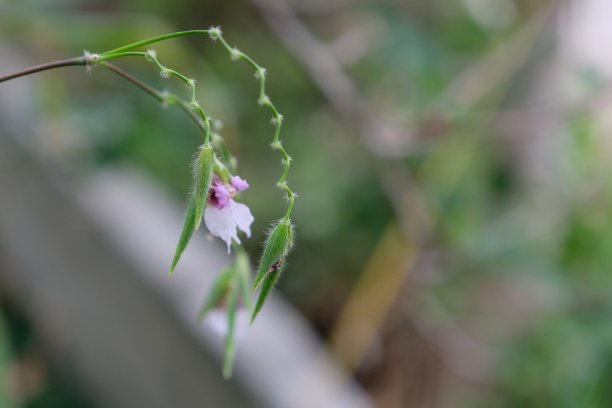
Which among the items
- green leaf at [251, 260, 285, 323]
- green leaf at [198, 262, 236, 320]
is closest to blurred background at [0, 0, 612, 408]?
green leaf at [198, 262, 236, 320]

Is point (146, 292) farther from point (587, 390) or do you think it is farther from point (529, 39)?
point (529, 39)

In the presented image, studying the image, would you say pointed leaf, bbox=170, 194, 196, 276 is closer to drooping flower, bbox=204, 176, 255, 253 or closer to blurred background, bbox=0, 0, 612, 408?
drooping flower, bbox=204, 176, 255, 253

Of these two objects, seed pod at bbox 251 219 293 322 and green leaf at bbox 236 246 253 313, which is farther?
green leaf at bbox 236 246 253 313

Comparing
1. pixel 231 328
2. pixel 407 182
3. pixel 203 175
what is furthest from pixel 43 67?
pixel 407 182

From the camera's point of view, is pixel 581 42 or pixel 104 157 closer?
pixel 104 157

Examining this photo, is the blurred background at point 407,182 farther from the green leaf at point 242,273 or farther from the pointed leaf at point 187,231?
the pointed leaf at point 187,231

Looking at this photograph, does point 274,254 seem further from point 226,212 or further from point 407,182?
point 407,182

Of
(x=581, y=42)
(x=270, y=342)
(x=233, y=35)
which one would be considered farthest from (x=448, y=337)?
(x=233, y=35)
